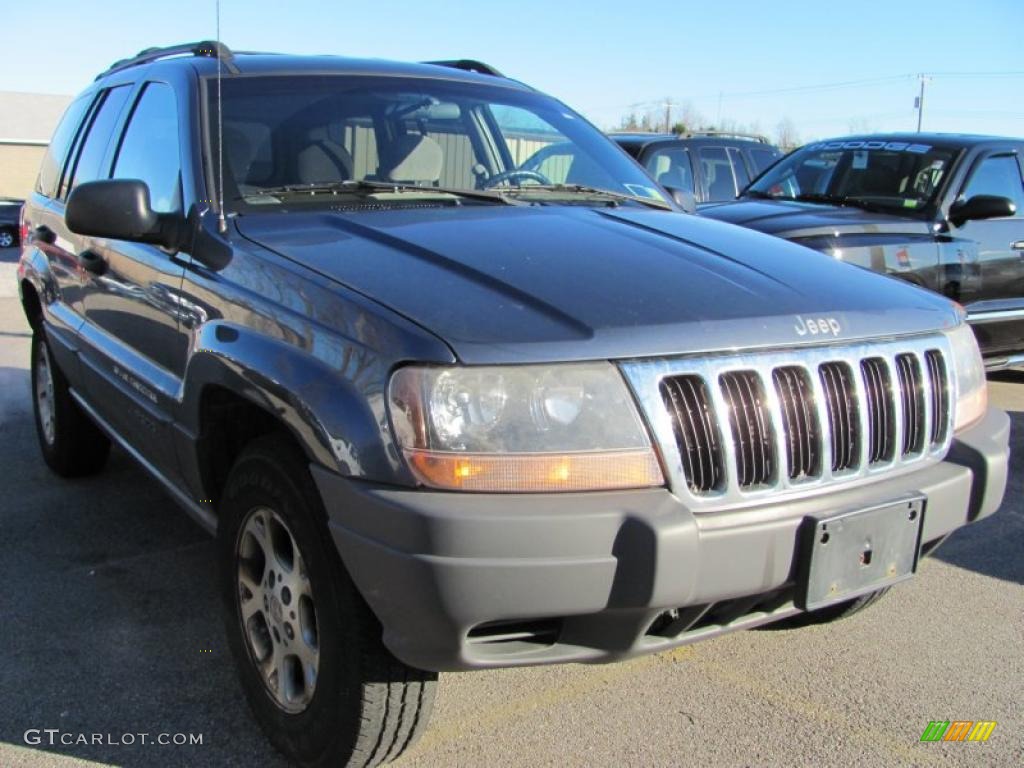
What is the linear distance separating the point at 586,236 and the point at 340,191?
0.86m

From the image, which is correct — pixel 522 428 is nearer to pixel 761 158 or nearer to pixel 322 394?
pixel 322 394

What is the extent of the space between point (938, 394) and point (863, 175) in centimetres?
486

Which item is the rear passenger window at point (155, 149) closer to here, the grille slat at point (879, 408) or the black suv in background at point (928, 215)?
the grille slat at point (879, 408)

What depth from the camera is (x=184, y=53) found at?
371cm

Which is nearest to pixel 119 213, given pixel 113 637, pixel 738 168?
pixel 113 637

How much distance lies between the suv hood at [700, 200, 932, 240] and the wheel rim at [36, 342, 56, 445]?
3.90 m

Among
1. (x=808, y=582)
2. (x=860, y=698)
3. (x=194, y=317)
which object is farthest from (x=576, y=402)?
(x=860, y=698)

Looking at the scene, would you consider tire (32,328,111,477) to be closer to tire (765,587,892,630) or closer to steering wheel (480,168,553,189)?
steering wheel (480,168,553,189)

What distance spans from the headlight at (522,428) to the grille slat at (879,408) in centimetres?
68

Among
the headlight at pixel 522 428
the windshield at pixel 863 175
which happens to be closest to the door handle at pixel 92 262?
the headlight at pixel 522 428

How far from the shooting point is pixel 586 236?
279 centimetres

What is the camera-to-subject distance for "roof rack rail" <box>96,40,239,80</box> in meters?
3.36

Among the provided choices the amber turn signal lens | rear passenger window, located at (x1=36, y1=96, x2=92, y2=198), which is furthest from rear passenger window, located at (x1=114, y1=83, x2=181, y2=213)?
the amber turn signal lens

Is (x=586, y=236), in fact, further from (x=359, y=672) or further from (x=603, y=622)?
(x=359, y=672)
